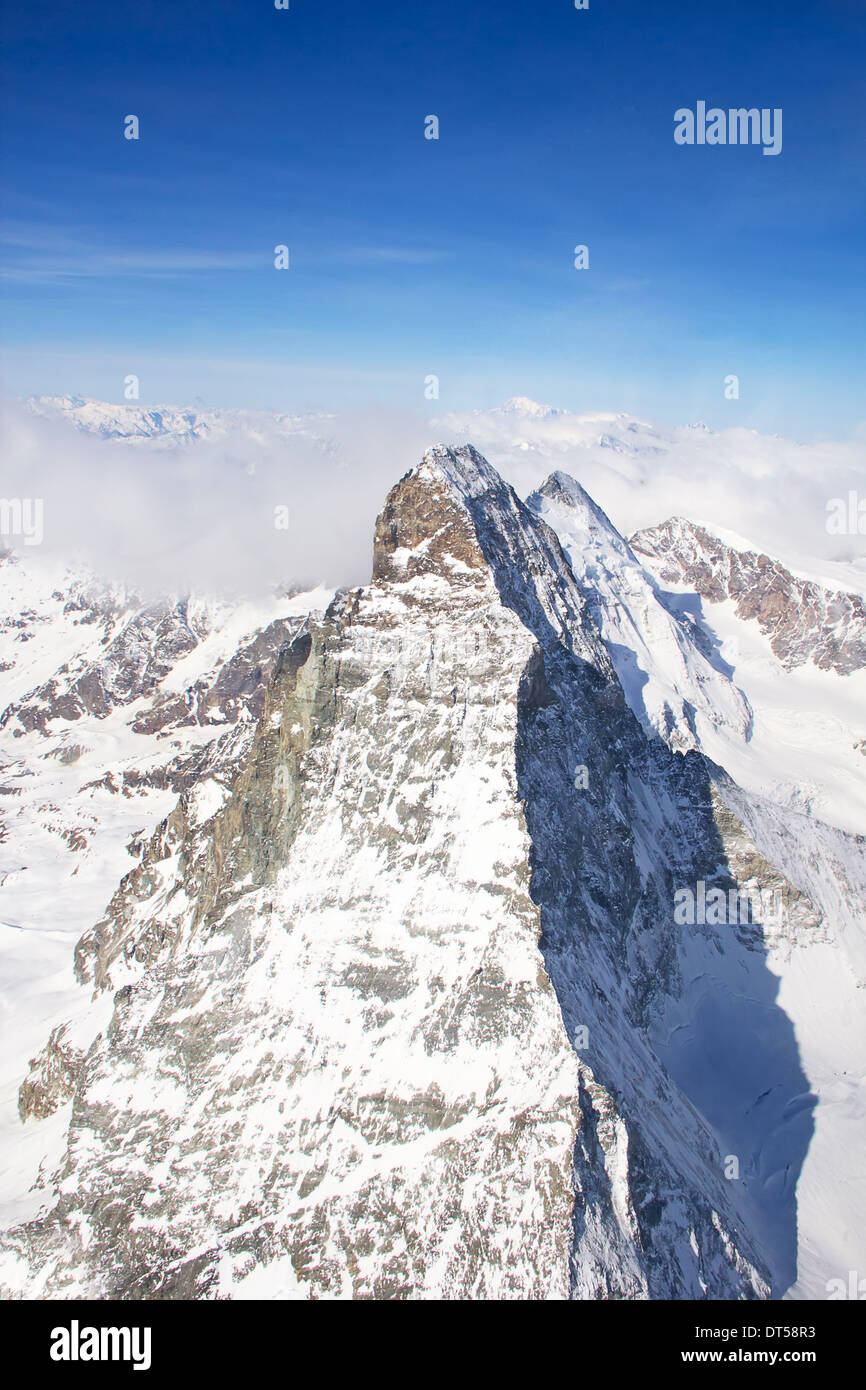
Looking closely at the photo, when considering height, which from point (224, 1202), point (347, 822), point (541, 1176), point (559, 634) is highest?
point (559, 634)

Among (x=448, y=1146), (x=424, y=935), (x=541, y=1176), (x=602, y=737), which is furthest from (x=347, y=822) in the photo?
(x=602, y=737)

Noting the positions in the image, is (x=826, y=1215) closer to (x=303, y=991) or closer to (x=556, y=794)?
(x=556, y=794)

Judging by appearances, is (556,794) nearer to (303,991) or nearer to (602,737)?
(602,737)

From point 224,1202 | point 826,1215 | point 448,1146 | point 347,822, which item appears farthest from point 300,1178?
point 826,1215

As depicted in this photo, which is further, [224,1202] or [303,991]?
[303,991]

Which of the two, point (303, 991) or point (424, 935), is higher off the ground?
point (424, 935)
